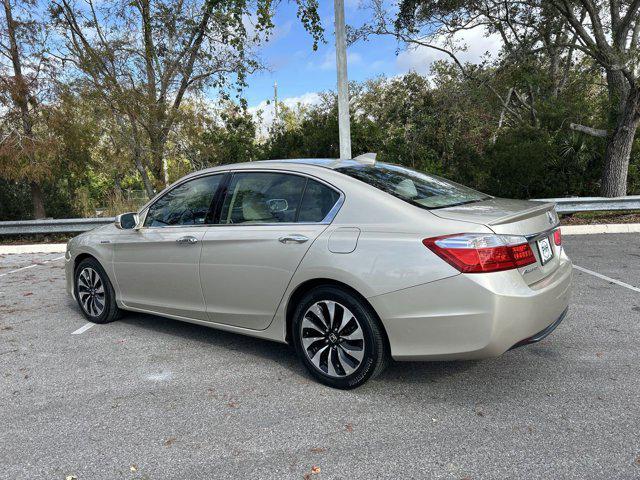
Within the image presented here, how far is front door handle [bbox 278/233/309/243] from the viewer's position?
3.56 m

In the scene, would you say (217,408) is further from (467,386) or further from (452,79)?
(452,79)

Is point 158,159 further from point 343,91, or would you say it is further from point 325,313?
point 325,313

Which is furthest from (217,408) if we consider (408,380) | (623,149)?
(623,149)

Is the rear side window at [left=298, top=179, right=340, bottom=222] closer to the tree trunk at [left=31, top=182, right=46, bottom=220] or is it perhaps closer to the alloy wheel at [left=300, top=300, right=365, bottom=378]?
the alloy wheel at [left=300, top=300, right=365, bottom=378]

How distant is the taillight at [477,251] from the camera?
2.98 meters

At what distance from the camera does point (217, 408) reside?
3.38m

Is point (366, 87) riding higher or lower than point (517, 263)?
higher

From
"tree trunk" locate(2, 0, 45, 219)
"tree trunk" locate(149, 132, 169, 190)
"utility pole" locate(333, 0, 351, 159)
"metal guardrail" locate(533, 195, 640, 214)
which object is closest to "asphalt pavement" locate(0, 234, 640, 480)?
"utility pole" locate(333, 0, 351, 159)

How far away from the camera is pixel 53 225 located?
11.8 m

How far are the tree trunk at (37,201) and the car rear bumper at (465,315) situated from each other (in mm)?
13245

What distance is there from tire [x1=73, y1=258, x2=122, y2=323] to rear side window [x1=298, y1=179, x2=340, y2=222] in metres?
2.53

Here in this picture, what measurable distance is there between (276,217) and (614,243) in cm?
743

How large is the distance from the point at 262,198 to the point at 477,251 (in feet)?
5.77

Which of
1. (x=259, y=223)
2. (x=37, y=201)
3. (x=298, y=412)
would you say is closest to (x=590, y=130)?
(x=259, y=223)
